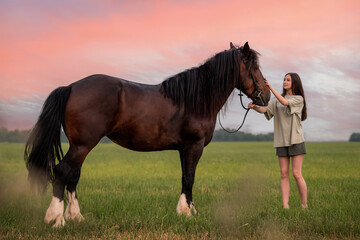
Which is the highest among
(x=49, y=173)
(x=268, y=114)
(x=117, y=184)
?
(x=268, y=114)

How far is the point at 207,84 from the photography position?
19.6ft

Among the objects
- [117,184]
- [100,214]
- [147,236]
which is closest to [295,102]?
[147,236]

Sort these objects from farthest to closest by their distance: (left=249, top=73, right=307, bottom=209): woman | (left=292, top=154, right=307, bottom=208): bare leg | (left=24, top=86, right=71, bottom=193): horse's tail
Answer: (left=292, top=154, right=307, bottom=208): bare leg
(left=249, top=73, right=307, bottom=209): woman
(left=24, top=86, right=71, bottom=193): horse's tail

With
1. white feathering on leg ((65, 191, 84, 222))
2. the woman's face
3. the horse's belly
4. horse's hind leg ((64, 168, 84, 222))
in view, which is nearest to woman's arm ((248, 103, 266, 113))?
the woman's face

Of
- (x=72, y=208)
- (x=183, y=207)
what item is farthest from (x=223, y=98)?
(x=72, y=208)

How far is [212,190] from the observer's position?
29.5 feet

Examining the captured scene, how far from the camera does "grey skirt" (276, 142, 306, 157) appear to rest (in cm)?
613

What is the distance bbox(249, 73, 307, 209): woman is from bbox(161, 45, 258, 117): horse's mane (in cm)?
69

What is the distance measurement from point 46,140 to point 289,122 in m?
A: 4.44

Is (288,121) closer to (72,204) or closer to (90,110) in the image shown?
(90,110)

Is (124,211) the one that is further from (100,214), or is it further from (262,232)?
(262,232)

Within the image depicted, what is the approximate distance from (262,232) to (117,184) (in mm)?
6372

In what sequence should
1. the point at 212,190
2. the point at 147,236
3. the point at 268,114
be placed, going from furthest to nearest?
the point at 212,190
the point at 268,114
the point at 147,236

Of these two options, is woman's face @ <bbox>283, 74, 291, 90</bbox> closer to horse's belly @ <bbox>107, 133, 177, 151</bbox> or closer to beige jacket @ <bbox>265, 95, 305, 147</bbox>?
beige jacket @ <bbox>265, 95, 305, 147</bbox>
